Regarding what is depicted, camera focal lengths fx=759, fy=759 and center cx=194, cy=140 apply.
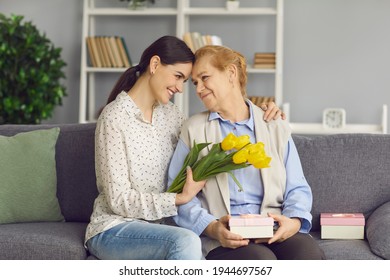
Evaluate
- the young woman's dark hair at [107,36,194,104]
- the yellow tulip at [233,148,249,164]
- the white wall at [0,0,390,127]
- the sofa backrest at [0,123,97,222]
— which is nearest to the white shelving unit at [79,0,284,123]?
the white wall at [0,0,390,127]

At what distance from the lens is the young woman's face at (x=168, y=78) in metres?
2.84

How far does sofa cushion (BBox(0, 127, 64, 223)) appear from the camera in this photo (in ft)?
10.4

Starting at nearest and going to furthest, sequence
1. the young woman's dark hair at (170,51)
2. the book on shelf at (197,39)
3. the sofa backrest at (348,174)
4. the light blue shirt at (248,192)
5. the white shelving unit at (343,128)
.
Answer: the light blue shirt at (248,192)
the young woman's dark hair at (170,51)
the sofa backrest at (348,174)
the white shelving unit at (343,128)
the book on shelf at (197,39)

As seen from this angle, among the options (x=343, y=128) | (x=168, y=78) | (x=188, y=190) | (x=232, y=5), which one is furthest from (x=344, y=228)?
(x=232, y=5)

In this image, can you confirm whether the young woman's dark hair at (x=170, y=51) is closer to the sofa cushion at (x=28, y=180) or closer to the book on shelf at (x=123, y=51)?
the sofa cushion at (x=28, y=180)

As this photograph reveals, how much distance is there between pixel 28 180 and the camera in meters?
3.20

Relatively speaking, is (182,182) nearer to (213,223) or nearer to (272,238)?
(213,223)

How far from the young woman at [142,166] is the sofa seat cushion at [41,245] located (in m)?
0.06

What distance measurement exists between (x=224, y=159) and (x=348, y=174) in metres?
0.67

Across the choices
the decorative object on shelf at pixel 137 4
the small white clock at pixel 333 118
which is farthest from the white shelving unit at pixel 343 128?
the decorative object on shelf at pixel 137 4

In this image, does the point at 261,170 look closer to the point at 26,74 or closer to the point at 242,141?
the point at 242,141

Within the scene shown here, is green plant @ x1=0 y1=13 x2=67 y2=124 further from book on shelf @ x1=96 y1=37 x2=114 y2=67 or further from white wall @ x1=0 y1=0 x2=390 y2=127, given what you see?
white wall @ x1=0 y1=0 x2=390 y2=127

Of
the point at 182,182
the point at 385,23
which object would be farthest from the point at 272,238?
the point at 385,23

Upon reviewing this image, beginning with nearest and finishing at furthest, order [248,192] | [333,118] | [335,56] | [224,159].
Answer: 1. [224,159]
2. [248,192]
3. [333,118]
4. [335,56]
